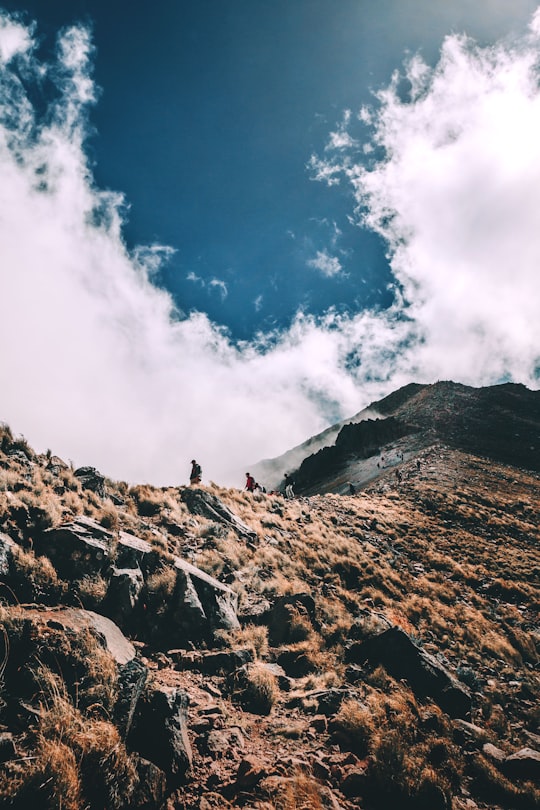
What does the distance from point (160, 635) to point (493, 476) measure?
43117 millimetres

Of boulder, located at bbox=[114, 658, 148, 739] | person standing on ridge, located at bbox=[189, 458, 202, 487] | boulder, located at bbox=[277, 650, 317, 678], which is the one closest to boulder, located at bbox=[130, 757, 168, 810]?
boulder, located at bbox=[114, 658, 148, 739]

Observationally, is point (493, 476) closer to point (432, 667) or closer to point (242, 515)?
point (242, 515)

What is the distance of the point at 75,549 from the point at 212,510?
29.0ft

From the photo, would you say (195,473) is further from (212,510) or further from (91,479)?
(91,479)

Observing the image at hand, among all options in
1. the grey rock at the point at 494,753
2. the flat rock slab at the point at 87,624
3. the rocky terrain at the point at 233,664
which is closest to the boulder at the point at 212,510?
the rocky terrain at the point at 233,664

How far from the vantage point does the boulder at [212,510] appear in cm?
1684

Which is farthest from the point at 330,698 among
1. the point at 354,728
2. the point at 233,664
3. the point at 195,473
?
the point at 195,473

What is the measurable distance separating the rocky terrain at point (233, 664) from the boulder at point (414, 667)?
40 mm

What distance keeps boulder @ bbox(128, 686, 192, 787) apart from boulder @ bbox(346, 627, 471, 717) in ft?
18.5

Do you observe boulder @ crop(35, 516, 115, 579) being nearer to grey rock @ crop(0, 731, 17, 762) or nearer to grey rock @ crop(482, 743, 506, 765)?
grey rock @ crop(0, 731, 17, 762)

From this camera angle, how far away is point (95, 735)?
4.96m

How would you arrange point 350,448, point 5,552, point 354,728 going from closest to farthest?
point 354,728, point 5,552, point 350,448

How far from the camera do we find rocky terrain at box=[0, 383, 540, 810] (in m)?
5.12

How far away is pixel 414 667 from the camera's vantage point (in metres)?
9.17
